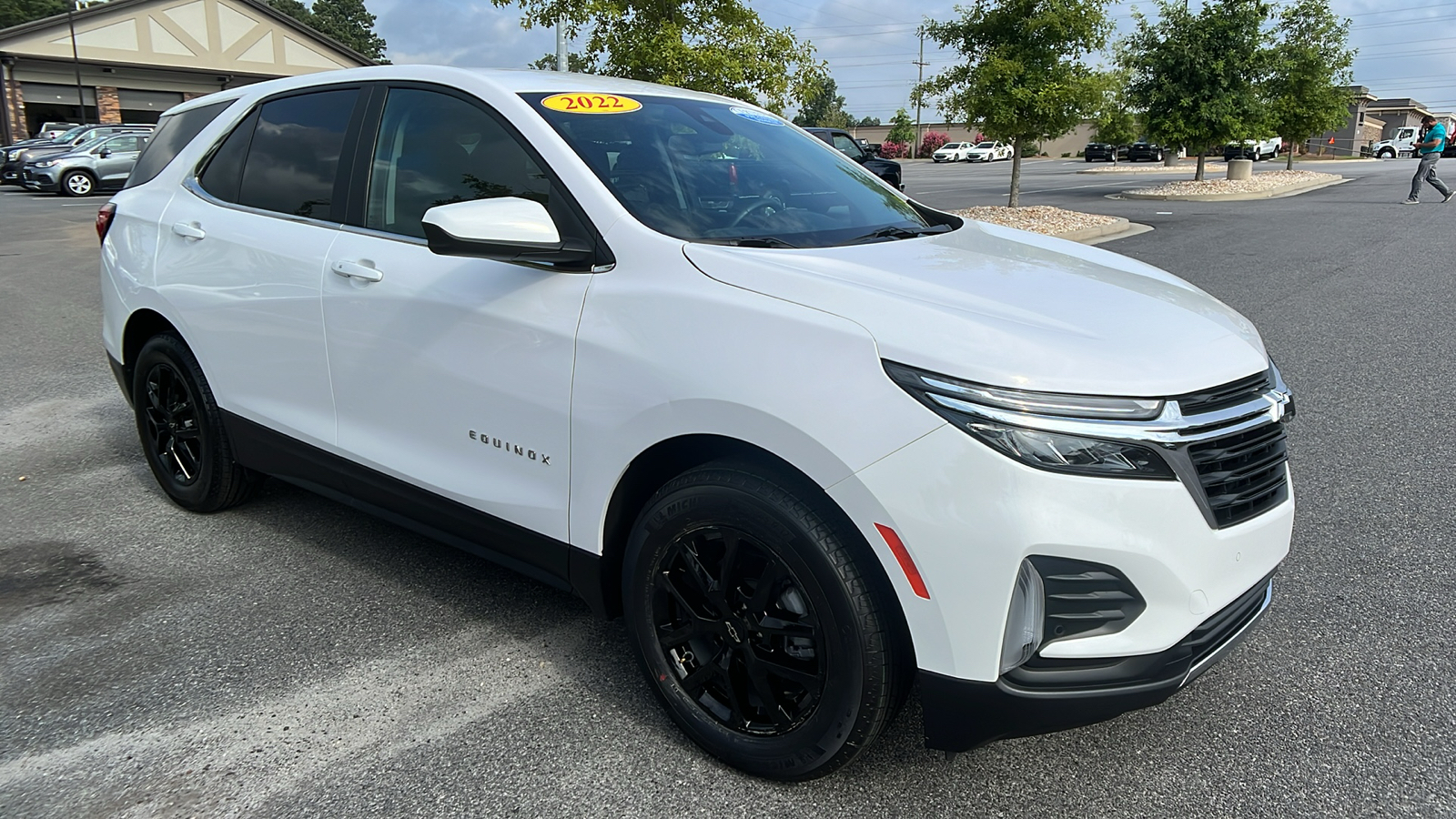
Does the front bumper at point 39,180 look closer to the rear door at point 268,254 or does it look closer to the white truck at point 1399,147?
the rear door at point 268,254

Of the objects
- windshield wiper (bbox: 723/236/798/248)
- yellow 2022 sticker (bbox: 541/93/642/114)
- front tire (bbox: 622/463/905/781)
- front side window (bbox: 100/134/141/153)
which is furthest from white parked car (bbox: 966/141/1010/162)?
front tire (bbox: 622/463/905/781)

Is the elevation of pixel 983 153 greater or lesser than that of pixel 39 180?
greater

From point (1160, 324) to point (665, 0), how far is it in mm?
11186

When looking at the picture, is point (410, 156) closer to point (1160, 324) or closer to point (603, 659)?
point (603, 659)

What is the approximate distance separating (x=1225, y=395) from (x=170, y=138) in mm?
4443

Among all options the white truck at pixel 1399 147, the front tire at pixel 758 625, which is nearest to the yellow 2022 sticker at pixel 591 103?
the front tire at pixel 758 625

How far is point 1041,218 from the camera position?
1591cm

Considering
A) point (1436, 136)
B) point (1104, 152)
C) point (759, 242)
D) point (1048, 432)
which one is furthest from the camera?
point (1104, 152)

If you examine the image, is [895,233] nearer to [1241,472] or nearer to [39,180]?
[1241,472]

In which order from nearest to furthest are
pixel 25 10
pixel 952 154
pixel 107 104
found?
pixel 107 104, pixel 952 154, pixel 25 10

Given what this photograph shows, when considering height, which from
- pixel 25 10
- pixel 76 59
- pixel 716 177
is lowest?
pixel 716 177

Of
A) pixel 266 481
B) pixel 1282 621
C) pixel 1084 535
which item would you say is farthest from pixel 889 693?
pixel 266 481

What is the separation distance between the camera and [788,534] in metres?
2.20

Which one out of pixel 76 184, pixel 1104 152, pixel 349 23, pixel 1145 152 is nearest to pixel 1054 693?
pixel 76 184
